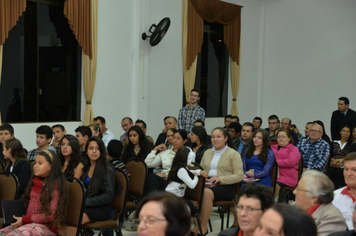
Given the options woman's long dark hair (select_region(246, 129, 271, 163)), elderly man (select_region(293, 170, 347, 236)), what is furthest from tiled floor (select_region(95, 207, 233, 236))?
elderly man (select_region(293, 170, 347, 236))

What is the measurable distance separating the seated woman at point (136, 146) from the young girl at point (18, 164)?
1512 millimetres

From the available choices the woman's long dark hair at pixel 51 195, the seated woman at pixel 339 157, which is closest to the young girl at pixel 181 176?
the woman's long dark hair at pixel 51 195

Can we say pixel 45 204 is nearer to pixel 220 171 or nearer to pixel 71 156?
pixel 71 156

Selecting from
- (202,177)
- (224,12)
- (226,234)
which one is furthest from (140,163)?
(224,12)

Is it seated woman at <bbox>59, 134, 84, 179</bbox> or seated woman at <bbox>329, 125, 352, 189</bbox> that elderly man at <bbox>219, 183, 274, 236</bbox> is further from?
seated woman at <bbox>329, 125, 352, 189</bbox>

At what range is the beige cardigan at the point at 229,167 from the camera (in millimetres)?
4996

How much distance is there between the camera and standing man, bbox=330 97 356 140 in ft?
29.7

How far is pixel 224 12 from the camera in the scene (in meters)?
10.8

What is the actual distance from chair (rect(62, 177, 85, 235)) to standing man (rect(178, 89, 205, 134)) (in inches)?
191

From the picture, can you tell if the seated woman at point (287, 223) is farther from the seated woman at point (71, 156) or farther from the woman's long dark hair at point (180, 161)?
the seated woman at point (71, 156)

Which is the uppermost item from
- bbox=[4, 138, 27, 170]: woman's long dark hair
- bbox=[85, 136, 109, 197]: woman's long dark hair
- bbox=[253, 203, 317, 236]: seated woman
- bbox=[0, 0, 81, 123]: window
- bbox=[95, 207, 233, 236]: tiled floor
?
bbox=[0, 0, 81, 123]: window

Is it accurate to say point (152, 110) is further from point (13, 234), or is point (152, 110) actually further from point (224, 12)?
point (13, 234)

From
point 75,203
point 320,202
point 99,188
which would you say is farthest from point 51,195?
point 320,202

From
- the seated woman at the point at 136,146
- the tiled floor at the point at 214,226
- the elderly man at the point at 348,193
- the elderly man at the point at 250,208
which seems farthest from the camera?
the seated woman at the point at 136,146
